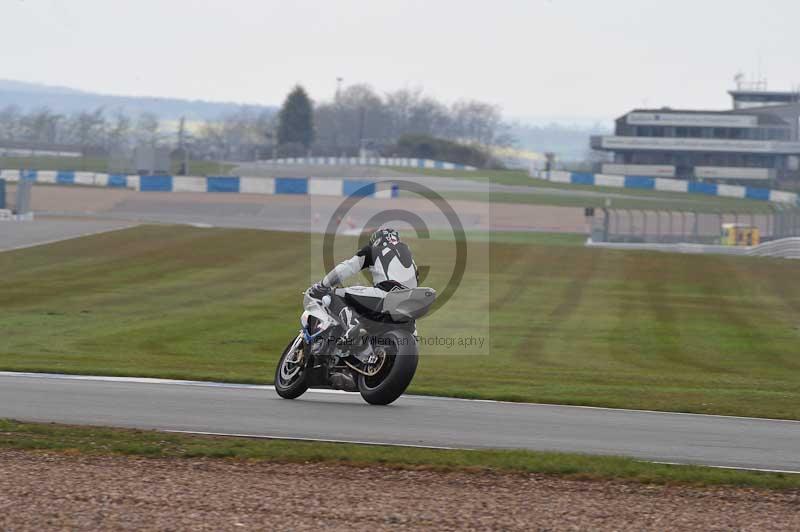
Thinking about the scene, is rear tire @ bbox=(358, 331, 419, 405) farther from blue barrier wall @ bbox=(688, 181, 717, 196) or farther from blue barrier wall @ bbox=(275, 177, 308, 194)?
blue barrier wall @ bbox=(688, 181, 717, 196)

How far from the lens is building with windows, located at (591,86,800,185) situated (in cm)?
12425

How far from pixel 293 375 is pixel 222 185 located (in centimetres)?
7051

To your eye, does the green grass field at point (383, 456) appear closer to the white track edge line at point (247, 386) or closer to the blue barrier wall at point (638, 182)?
the white track edge line at point (247, 386)

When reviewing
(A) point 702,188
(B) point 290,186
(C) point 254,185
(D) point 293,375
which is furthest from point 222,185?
(D) point 293,375

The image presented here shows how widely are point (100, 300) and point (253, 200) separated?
51.9 m

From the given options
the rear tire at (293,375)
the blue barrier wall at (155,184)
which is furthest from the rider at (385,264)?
the blue barrier wall at (155,184)

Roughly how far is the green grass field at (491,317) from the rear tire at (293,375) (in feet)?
6.27

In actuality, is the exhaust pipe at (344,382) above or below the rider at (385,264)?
below

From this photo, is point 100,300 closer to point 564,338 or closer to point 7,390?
point 564,338

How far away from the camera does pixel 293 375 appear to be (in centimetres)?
1305

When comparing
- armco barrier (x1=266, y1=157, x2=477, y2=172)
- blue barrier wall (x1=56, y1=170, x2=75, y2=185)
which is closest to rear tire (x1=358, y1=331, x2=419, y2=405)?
blue barrier wall (x1=56, y1=170, x2=75, y2=185)

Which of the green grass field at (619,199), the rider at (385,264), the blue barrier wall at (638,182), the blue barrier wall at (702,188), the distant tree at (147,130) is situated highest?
the distant tree at (147,130)

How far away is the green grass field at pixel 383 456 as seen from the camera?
30.0 ft

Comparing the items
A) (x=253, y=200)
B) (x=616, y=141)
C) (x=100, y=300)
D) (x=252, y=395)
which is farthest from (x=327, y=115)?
(x=252, y=395)
